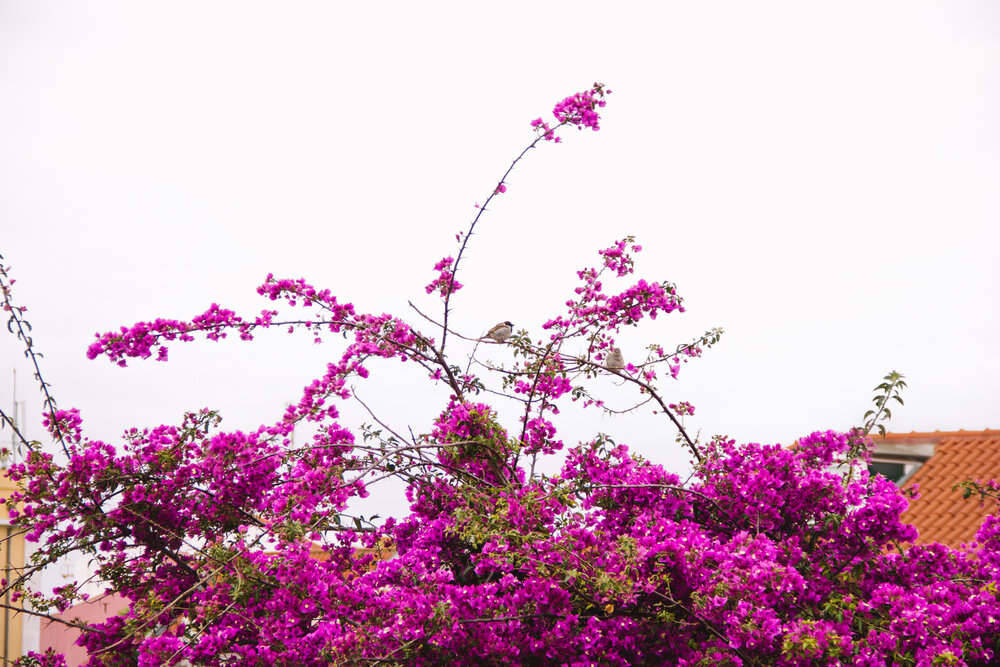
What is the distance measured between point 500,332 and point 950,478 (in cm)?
648

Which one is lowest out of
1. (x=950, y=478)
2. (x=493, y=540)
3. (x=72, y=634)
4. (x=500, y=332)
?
(x=493, y=540)

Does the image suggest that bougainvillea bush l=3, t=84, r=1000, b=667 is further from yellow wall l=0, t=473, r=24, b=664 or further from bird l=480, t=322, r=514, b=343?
yellow wall l=0, t=473, r=24, b=664

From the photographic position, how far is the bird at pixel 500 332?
4.71m

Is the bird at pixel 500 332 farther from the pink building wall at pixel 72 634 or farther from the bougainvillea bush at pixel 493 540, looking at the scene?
the pink building wall at pixel 72 634

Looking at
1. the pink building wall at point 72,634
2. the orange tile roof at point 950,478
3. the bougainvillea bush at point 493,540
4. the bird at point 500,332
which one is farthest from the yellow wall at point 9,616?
the orange tile roof at point 950,478

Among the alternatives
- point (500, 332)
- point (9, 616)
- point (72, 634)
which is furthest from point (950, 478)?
point (72, 634)

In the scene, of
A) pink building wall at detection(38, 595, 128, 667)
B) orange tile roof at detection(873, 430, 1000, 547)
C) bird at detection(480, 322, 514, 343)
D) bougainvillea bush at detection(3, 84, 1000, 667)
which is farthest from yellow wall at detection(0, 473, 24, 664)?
orange tile roof at detection(873, 430, 1000, 547)

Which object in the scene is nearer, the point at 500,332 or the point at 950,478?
the point at 500,332

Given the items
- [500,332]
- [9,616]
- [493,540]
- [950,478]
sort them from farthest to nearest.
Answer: [950,478], [9,616], [500,332], [493,540]

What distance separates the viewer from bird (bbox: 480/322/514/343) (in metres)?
4.71

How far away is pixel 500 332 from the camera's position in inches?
186

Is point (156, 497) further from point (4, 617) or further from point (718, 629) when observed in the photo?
point (4, 617)

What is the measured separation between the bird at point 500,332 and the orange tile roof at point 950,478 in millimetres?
5106

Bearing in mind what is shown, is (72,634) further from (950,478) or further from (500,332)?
(950,478)
